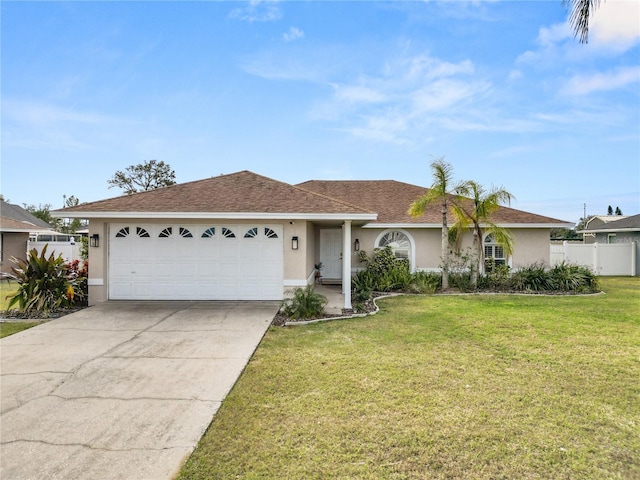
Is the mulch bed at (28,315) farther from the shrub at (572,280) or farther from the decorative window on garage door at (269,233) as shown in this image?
the shrub at (572,280)

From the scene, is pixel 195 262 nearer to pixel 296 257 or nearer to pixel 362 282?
pixel 296 257

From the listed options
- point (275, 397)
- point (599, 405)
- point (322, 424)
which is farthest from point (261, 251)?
point (599, 405)

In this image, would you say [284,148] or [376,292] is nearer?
[376,292]

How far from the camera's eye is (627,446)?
3250 mm

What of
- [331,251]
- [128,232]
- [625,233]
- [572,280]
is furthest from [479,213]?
[625,233]

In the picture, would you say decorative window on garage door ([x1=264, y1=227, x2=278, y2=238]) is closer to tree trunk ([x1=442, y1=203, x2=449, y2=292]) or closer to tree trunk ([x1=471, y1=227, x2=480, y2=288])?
tree trunk ([x1=442, y1=203, x2=449, y2=292])

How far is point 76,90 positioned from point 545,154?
21242 mm

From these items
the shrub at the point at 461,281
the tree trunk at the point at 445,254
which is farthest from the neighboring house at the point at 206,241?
the shrub at the point at 461,281

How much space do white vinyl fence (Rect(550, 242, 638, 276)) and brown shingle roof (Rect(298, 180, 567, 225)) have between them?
6611 mm

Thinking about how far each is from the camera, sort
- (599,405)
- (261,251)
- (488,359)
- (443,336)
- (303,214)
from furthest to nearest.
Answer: (261,251), (303,214), (443,336), (488,359), (599,405)

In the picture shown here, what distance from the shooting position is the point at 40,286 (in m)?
9.00

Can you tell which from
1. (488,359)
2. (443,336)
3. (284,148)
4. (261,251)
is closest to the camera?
(488,359)

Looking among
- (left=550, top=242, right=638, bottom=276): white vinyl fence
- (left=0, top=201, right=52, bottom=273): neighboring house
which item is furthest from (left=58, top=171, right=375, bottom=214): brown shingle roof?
(left=550, top=242, right=638, bottom=276): white vinyl fence

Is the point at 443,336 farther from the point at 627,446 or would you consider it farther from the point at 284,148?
the point at 284,148
